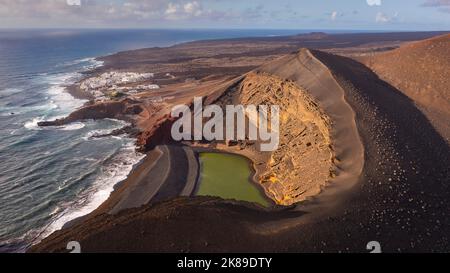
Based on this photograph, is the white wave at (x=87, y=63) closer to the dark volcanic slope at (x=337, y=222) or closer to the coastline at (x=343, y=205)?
the coastline at (x=343, y=205)

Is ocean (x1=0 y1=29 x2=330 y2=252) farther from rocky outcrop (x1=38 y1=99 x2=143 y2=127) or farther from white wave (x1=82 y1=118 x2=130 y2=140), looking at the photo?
rocky outcrop (x1=38 y1=99 x2=143 y2=127)

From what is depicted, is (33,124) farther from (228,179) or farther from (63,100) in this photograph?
(228,179)

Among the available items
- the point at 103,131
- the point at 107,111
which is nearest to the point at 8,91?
the point at 107,111

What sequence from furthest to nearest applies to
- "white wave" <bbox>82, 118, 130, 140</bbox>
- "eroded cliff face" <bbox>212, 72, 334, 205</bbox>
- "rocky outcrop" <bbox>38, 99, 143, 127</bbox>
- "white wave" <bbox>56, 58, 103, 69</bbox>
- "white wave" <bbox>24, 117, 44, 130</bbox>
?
"white wave" <bbox>56, 58, 103, 69</bbox>, "rocky outcrop" <bbox>38, 99, 143, 127</bbox>, "white wave" <bbox>24, 117, 44, 130</bbox>, "white wave" <bbox>82, 118, 130, 140</bbox>, "eroded cliff face" <bbox>212, 72, 334, 205</bbox>

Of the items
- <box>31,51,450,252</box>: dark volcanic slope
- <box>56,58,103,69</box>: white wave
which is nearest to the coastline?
<box>31,51,450,252</box>: dark volcanic slope

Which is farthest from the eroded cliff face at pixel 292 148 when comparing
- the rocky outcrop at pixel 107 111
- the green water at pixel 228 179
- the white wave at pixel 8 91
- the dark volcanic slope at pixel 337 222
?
the white wave at pixel 8 91

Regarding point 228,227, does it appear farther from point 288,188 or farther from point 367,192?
point 288,188
